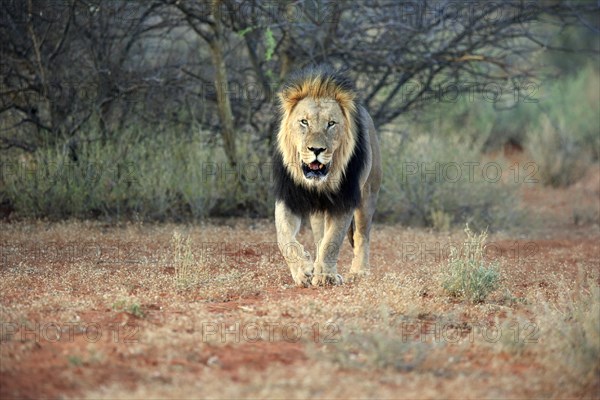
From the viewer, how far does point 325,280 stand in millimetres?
6504

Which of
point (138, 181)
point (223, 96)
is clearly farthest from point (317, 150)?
point (138, 181)

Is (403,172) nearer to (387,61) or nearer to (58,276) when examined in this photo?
(387,61)

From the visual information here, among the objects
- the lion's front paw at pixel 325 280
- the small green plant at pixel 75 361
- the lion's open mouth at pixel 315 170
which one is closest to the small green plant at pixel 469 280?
the lion's front paw at pixel 325 280

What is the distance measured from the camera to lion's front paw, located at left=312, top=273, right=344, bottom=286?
6.49 meters

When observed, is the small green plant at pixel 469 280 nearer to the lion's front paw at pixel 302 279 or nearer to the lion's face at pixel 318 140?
the lion's front paw at pixel 302 279

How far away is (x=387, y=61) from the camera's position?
11.6 m

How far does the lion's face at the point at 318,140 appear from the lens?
647 cm

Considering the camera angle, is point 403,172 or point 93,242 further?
point 403,172

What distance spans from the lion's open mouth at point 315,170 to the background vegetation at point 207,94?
3949 mm

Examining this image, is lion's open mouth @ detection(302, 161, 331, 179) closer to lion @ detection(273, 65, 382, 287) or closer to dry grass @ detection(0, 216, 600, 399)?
lion @ detection(273, 65, 382, 287)

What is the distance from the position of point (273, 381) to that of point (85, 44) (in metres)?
8.20

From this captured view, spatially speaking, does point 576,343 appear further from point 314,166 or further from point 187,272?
point 187,272

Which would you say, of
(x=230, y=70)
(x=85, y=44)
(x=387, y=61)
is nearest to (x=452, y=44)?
(x=387, y=61)

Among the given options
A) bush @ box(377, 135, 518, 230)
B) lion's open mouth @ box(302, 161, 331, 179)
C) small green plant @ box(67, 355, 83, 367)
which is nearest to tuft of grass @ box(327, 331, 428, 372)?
small green plant @ box(67, 355, 83, 367)
